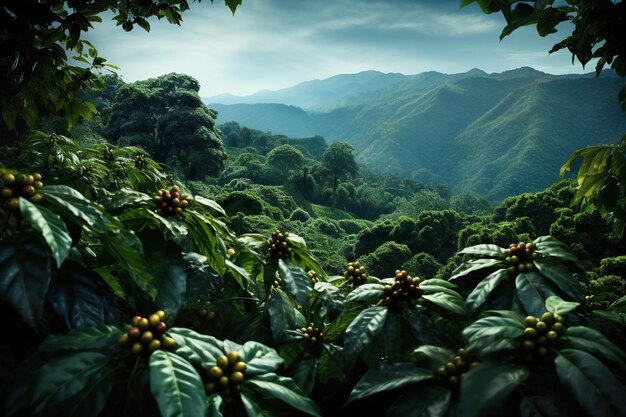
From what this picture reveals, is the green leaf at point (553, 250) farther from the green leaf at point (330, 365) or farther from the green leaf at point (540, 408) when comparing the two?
the green leaf at point (330, 365)

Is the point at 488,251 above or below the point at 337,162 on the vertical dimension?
above

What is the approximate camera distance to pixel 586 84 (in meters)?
136

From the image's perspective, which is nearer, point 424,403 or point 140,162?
point 424,403

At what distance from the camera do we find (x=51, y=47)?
2754mm

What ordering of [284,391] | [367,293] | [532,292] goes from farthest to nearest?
[367,293]
[532,292]
[284,391]

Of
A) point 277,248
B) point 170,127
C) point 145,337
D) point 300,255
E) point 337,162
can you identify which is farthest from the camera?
point 337,162

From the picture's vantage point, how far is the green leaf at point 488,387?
1006 millimetres

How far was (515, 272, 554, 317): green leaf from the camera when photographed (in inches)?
54.7

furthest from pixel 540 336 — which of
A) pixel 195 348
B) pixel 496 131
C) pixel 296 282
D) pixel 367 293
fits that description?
pixel 496 131

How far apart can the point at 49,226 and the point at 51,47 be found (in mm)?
2389

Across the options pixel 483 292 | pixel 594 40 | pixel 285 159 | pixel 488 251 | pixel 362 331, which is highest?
pixel 594 40

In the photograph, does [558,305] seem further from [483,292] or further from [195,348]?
[195,348]

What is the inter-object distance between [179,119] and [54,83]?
3420 cm

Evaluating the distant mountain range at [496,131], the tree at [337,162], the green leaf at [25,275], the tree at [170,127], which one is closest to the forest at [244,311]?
the green leaf at [25,275]
